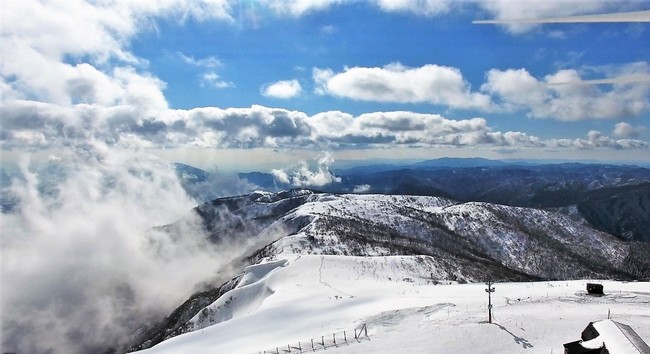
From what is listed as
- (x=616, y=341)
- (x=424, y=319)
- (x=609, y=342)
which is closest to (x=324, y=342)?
(x=424, y=319)

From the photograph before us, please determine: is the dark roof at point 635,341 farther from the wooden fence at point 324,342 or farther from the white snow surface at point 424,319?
the wooden fence at point 324,342

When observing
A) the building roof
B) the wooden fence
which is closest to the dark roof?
the building roof

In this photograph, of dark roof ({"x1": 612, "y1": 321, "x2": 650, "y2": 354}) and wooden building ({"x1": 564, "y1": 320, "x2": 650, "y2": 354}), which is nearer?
dark roof ({"x1": 612, "y1": 321, "x2": 650, "y2": 354})

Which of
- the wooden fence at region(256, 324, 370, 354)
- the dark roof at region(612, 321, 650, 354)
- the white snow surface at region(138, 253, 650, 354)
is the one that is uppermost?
the dark roof at region(612, 321, 650, 354)

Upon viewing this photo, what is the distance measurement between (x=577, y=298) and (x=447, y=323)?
19.3m

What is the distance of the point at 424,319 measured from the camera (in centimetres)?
4316

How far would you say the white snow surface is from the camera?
1345 inches

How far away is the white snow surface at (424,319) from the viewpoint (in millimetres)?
34156

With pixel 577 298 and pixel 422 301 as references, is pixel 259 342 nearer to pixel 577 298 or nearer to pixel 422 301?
pixel 422 301

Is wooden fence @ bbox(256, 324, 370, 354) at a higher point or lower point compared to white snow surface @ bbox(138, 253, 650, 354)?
higher

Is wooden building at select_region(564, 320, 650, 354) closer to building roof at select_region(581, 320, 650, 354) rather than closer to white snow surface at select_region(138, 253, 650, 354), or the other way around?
building roof at select_region(581, 320, 650, 354)

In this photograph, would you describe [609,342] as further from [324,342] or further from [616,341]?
[324,342]

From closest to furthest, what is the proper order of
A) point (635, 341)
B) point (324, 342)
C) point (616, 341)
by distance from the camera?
point (635, 341)
point (616, 341)
point (324, 342)

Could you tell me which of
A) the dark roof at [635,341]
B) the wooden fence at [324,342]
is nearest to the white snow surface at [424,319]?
the wooden fence at [324,342]
